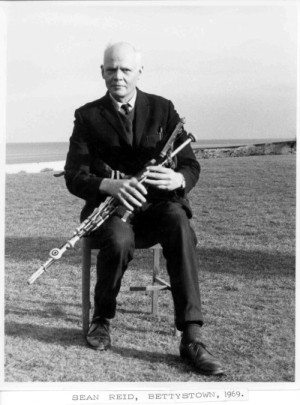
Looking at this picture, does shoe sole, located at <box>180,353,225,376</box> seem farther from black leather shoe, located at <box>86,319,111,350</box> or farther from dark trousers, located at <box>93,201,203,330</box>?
black leather shoe, located at <box>86,319,111,350</box>

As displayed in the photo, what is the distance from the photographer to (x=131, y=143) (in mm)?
3037

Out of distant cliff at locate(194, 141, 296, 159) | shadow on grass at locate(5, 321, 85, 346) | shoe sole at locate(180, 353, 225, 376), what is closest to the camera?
shoe sole at locate(180, 353, 225, 376)

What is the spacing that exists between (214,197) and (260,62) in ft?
11.9

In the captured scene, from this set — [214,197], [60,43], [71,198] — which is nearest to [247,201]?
[214,197]

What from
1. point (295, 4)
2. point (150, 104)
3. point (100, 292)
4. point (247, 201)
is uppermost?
point (295, 4)

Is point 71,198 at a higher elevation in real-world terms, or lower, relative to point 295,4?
lower

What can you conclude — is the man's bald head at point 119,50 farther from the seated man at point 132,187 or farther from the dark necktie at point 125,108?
the dark necktie at point 125,108

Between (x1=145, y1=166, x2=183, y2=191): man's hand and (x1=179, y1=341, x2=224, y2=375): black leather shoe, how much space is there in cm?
76

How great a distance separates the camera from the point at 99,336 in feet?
9.59

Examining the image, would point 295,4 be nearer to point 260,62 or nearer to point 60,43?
point 260,62

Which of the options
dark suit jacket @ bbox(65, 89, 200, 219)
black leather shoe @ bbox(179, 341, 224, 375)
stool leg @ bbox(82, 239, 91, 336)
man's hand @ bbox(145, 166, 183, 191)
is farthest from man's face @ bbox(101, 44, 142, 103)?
black leather shoe @ bbox(179, 341, 224, 375)

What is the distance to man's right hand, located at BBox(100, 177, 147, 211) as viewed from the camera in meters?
2.76

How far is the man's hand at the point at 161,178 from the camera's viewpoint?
2.79m

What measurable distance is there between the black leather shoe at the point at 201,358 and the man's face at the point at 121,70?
1.32 meters
